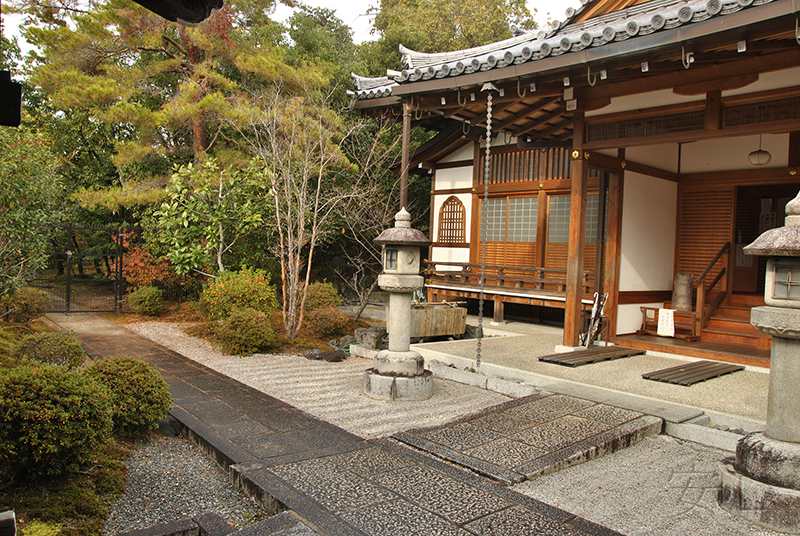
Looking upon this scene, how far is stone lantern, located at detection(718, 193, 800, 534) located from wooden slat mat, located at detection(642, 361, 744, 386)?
2.86m

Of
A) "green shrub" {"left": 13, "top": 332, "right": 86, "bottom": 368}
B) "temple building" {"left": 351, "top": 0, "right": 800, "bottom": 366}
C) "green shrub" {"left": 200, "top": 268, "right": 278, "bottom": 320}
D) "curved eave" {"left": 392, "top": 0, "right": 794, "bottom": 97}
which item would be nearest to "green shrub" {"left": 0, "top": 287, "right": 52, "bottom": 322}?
"green shrub" {"left": 200, "top": 268, "right": 278, "bottom": 320}

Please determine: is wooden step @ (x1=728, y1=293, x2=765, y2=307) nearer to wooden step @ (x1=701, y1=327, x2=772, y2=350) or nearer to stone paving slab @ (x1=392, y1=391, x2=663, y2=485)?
wooden step @ (x1=701, y1=327, x2=772, y2=350)

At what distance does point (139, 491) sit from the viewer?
3945mm

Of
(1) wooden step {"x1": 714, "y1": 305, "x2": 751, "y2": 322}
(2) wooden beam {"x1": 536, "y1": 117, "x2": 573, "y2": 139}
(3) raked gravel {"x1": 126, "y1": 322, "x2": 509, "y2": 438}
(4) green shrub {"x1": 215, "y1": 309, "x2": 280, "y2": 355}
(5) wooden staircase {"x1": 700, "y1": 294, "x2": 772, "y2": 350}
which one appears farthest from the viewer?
(2) wooden beam {"x1": 536, "y1": 117, "x2": 573, "y2": 139}

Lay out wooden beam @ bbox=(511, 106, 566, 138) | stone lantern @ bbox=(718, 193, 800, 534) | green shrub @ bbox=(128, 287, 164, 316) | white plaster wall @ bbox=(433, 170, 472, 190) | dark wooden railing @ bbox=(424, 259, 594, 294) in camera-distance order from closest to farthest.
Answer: stone lantern @ bbox=(718, 193, 800, 534)
wooden beam @ bbox=(511, 106, 566, 138)
dark wooden railing @ bbox=(424, 259, 594, 294)
green shrub @ bbox=(128, 287, 164, 316)
white plaster wall @ bbox=(433, 170, 472, 190)

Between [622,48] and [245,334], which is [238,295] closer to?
[245,334]

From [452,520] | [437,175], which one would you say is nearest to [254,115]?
[437,175]

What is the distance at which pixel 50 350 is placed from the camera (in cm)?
666

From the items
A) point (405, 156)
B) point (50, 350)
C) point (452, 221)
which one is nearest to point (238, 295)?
point (50, 350)

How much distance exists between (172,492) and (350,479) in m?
1.30

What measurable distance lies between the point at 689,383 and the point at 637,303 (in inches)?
114

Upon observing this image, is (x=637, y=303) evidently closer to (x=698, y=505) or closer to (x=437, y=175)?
(x=698, y=505)

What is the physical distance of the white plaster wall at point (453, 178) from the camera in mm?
13516

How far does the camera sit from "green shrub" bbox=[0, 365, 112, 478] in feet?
11.2
